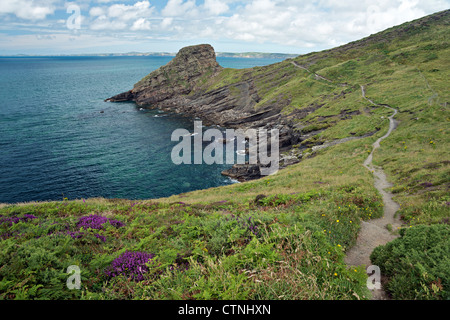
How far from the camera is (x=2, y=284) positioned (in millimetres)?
5414

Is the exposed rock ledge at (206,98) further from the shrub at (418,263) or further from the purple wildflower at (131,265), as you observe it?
the purple wildflower at (131,265)

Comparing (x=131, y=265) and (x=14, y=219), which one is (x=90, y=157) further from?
(x=131, y=265)

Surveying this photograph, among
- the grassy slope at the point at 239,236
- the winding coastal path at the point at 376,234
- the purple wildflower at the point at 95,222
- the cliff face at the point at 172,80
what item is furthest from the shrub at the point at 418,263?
the cliff face at the point at 172,80

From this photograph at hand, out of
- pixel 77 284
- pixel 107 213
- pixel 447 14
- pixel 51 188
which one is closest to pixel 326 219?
pixel 77 284

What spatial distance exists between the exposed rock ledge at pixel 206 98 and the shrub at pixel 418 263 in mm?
39426

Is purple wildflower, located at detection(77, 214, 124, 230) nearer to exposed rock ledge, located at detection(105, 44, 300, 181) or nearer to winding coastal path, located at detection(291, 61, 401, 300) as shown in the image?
winding coastal path, located at detection(291, 61, 401, 300)

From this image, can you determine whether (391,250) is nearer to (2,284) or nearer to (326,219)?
(326,219)

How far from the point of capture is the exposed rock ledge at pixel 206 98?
219ft

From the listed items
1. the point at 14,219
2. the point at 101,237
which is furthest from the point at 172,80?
the point at 101,237

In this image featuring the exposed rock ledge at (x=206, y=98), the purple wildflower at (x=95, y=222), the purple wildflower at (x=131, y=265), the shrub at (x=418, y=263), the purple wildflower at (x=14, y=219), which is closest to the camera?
the shrub at (x=418, y=263)

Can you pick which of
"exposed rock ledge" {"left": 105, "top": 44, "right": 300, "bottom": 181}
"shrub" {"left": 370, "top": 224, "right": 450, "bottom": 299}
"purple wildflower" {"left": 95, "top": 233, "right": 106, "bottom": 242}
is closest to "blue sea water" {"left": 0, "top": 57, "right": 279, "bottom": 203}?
"exposed rock ledge" {"left": 105, "top": 44, "right": 300, "bottom": 181}

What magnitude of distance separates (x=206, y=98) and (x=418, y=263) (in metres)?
111

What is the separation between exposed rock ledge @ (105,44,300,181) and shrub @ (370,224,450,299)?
39426mm

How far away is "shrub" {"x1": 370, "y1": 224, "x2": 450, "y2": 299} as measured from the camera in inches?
229
